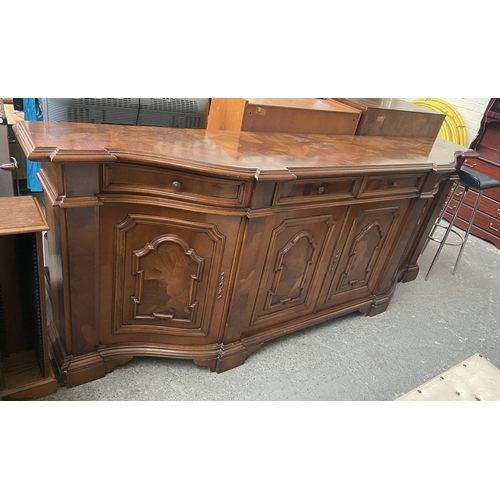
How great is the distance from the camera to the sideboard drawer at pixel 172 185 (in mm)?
1266

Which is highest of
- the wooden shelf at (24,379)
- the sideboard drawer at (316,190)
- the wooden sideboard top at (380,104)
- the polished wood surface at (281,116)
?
the wooden sideboard top at (380,104)

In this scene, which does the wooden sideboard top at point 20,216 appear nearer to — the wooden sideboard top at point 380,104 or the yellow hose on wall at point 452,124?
the wooden sideboard top at point 380,104

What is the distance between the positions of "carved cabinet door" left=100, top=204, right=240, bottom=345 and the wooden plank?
83 cm

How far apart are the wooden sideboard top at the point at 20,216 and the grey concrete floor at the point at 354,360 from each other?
0.74 m

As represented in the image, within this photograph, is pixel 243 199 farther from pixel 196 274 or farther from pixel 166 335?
pixel 166 335

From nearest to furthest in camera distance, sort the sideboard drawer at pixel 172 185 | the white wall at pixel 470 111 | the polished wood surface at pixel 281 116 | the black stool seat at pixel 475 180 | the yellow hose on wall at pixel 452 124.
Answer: the sideboard drawer at pixel 172 185 → the polished wood surface at pixel 281 116 → the black stool seat at pixel 475 180 → the white wall at pixel 470 111 → the yellow hose on wall at pixel 452 124

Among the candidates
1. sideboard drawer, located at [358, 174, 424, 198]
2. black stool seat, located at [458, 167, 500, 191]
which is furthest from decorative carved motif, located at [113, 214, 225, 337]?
black stool seat, located at [458, 167, 500, 191]

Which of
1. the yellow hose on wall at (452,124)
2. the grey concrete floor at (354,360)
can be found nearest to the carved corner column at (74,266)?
the grey concrete floor at (354,360)

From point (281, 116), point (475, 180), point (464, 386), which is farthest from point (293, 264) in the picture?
point (475, 180)

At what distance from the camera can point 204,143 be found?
4.91 ft

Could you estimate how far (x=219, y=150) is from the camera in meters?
1.45

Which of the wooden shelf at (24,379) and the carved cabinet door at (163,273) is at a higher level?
the carved cabinet door at (163,273)

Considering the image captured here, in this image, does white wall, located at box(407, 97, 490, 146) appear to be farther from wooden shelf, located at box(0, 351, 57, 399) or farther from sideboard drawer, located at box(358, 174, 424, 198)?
wooden shelf, located at box(0, 351, 57, 399)

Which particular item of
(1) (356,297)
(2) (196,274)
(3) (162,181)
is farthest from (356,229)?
(3) (162,181)
